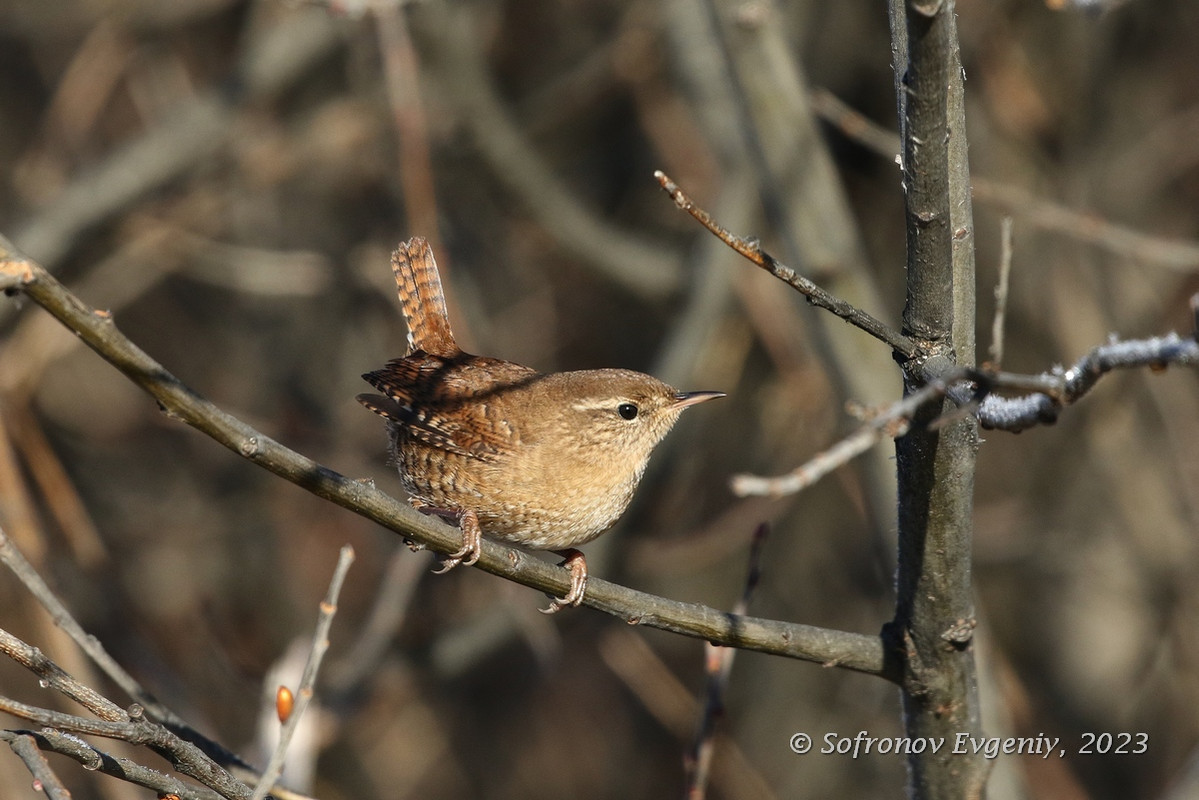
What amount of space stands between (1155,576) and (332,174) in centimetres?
434

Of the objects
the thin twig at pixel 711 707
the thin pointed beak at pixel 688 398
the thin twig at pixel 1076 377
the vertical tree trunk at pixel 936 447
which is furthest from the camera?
the thin pointed beak at pixel 688 398

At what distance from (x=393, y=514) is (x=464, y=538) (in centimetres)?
22

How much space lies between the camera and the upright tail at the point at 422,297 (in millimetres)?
3412

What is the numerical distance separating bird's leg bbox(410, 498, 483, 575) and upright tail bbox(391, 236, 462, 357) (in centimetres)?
71

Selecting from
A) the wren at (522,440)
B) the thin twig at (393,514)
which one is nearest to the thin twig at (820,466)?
the thin twig at (393,514)

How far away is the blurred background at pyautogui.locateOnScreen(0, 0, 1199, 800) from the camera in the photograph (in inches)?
167

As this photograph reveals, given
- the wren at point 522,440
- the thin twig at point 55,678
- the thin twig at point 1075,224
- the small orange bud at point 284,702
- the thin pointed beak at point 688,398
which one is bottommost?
the thin twig at point 55,678

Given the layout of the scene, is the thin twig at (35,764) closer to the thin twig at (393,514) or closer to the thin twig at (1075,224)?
the thin twig at (393,514)

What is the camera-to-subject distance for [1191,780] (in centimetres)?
148

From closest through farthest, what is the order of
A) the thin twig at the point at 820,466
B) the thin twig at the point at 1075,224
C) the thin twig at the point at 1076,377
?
1. the thin twig at the point at 820,466
2. the thin twig at the point at 1076,377
3. the thin twig at the point at 1075,224

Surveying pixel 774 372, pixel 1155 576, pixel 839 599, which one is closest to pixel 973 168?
pixel 774 372

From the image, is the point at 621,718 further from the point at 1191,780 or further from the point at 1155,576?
the point at 1191,780

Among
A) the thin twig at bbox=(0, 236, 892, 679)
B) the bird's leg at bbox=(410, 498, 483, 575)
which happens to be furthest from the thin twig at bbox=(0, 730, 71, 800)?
the bird's leg at bbox=(410, 498, 483, 575)

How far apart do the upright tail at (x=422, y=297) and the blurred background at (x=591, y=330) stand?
545 millimetres
